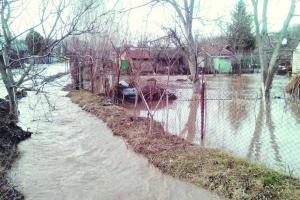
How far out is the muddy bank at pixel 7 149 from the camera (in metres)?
5.77

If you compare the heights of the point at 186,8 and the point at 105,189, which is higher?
the point at 186,8

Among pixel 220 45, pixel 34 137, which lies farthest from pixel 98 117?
pixel 220 45

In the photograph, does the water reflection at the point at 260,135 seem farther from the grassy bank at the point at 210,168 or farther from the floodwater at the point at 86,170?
the floodwater at the point at 86,170

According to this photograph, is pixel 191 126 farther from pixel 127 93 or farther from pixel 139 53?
pixel 139 53

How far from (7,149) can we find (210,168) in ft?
14.9

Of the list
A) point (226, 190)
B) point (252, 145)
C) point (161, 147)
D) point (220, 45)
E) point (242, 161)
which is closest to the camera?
point (226, 190)

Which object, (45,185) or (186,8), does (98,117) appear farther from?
(186,8)

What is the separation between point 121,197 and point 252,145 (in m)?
4.74

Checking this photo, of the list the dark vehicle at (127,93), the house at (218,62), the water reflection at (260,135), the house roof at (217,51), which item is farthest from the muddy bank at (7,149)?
the house roof at (217,51)

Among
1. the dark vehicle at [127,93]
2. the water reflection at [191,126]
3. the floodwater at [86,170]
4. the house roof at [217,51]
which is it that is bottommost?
the floodwater at [86,170]

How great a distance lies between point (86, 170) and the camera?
7.39m

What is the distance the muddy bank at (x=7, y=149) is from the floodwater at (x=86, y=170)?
0.18 meters

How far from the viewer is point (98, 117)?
42.8 feet

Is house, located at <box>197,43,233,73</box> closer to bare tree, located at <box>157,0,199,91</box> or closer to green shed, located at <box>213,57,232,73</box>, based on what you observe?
green shed, located at <box>213,57,232,73</box>
